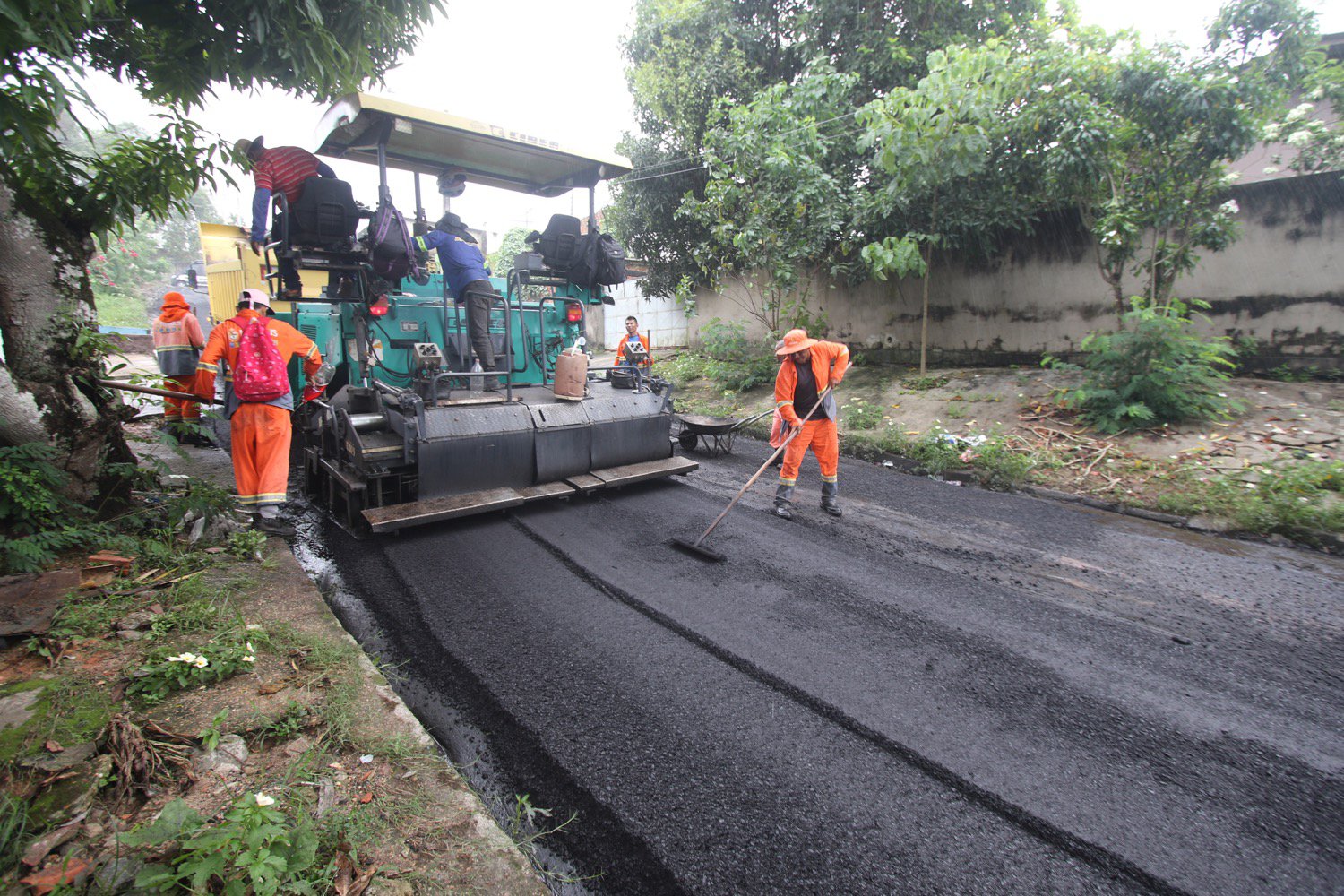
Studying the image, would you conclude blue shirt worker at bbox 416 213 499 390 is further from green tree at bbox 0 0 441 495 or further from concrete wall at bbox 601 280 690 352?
concrete wall at bbox 601 280 690 352

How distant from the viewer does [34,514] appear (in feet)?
10.2

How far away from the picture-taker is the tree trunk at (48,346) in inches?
124

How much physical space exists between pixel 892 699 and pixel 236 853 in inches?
83.7

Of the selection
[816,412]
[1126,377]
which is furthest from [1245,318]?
[816,412]

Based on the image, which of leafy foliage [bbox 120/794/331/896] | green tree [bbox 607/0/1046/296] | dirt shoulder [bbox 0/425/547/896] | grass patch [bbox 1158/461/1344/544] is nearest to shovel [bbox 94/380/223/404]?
dirt shoulder [bbox 0/425/547/896]

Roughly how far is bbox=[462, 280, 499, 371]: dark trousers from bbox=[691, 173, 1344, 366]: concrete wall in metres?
5.70

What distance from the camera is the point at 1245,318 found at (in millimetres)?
6453

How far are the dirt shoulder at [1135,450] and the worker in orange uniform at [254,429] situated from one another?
212 inches

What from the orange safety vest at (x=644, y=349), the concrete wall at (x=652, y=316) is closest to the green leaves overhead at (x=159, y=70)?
the orange safety vest at (x=644, y=349)

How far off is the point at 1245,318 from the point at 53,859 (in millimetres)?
9078

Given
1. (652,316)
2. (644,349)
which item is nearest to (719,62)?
(652,316)

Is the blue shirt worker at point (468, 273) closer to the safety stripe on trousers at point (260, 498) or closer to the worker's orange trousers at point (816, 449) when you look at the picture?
the safety stripe on trousers at point (260, 498)

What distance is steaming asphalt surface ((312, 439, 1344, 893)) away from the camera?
1.81 meters

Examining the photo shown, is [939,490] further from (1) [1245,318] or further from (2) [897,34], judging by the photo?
(2) [897,34]
